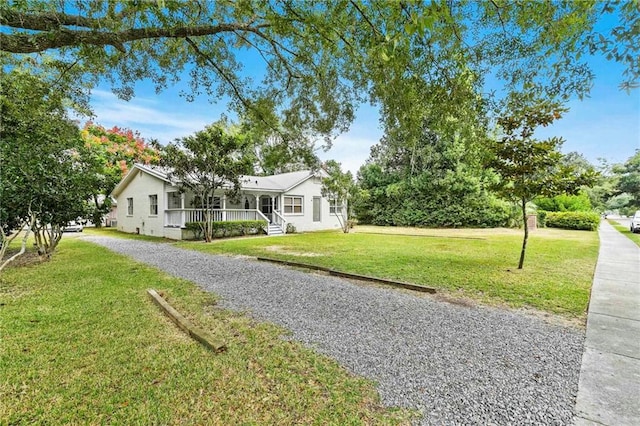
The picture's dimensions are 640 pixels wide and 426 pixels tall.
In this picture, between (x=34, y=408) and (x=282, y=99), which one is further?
(x=282, y=99)

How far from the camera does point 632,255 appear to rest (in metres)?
9.43

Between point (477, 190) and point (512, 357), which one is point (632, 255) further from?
point (477, 190)

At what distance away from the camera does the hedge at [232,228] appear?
49.3 feet

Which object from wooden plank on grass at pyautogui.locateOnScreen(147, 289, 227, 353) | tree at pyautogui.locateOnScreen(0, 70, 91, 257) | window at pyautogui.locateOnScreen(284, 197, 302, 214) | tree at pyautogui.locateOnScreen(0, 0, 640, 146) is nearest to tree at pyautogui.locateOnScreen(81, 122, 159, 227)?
window at pyautogui.locateOnScreen(284, 197, 302, 214)

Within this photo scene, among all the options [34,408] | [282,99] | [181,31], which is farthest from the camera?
[282,99]

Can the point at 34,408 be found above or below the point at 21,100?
below

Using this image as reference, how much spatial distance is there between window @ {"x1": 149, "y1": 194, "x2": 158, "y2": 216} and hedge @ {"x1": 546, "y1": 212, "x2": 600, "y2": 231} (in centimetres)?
2621

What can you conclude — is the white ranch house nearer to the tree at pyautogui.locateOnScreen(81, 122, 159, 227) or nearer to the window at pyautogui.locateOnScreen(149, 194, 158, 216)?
the window at pyautogui.locateOnScreen(149, 194, 158, 216)

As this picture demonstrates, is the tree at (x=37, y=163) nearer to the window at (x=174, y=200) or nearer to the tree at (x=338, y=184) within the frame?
the window at (x=174, y=200)

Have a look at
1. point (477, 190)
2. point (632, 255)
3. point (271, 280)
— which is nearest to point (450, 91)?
point (271, 280)

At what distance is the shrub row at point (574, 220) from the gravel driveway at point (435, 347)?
69.3ft

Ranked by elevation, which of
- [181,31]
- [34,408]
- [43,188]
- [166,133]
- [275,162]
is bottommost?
[34,408]

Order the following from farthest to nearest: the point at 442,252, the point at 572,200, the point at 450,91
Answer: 1. the point at 572,200
2. the point at 442,252
3. the point at 450,91

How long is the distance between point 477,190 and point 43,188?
22758 mm
